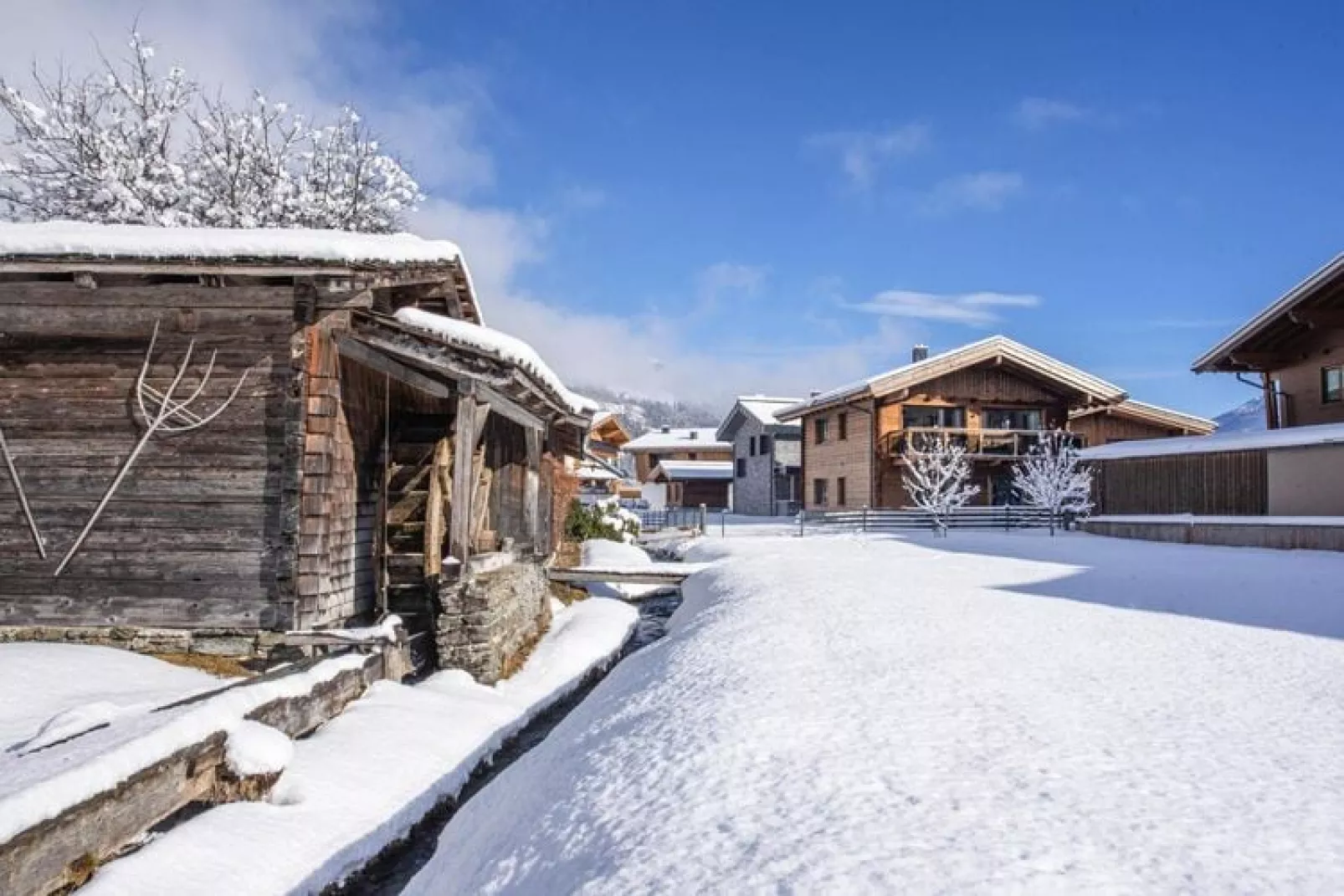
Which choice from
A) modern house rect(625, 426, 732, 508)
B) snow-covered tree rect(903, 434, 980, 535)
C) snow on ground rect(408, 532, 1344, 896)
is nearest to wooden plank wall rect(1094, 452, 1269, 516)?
snow-covered tree rect(903, 434, 980, 535)

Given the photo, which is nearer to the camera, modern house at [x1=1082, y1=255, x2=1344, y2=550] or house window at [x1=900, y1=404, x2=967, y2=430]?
modern house at [x1=1082, y1=255, x2=1344, y2=550]

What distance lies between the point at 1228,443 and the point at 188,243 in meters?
21.2

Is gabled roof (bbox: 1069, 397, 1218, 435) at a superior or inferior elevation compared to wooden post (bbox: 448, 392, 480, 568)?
superior

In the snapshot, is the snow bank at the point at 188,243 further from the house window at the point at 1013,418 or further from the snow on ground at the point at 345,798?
the house window at the point at 1013,418

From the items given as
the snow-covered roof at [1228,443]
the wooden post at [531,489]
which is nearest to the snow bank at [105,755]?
the wooden post at [531,489]

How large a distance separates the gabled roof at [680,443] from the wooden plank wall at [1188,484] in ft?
114

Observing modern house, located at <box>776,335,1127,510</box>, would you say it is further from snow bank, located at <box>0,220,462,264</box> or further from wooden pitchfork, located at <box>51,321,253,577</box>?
wooden pitchfork, located at <box>51,321,253,577</box>

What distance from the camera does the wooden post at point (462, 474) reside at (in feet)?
29.1

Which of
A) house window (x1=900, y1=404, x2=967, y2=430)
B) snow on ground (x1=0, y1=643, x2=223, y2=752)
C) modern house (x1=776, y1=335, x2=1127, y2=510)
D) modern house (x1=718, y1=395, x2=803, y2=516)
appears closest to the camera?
snow on ground (x1=0, y1=643, x2=223, y2=752)

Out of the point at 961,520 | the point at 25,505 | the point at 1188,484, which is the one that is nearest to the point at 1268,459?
the point at 1188,484

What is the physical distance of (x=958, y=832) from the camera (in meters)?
3.05

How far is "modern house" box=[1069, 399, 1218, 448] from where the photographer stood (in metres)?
32.1

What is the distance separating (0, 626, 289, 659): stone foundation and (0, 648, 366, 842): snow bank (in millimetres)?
2095

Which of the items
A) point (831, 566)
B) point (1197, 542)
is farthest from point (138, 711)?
point (1197, 542)
